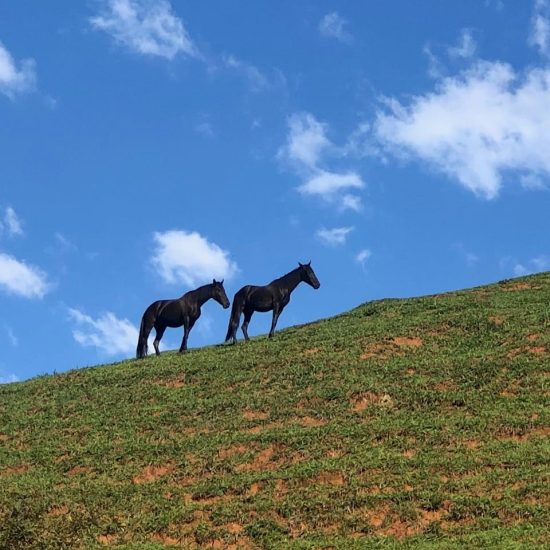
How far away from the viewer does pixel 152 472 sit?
23078mm

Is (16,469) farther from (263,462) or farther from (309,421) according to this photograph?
(309,421)

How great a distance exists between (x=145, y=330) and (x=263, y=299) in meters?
5.12

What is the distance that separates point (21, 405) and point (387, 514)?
16963mm

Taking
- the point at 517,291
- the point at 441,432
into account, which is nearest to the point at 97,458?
the point at 441,432

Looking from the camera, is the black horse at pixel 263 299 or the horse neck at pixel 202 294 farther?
the horse neck at pixel 202 294

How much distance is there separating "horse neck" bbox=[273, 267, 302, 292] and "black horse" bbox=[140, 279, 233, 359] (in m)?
2.31

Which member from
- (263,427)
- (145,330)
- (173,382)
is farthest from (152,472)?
(145,330)

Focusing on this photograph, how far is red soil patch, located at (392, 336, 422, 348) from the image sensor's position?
3191 cm

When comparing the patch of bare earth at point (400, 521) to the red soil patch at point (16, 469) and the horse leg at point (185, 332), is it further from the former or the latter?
the horse leg at point (185, 332)

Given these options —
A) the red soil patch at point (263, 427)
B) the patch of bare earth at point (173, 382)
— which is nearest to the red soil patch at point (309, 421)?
the red soil patch at point (263, 427)

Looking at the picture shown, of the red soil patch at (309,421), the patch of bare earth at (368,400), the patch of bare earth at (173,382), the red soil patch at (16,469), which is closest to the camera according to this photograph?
the red soil patch at (16,469)

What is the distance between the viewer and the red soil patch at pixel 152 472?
74.4 ft

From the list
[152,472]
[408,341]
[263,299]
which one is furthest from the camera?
[263,299]

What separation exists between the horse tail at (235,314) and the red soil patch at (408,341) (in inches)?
267
